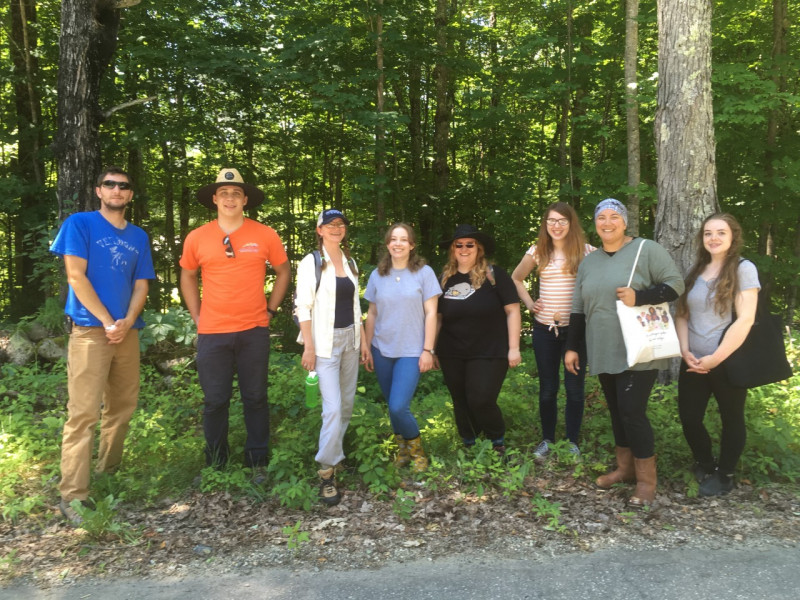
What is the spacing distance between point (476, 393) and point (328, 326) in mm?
1344

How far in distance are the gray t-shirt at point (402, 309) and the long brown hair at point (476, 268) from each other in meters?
0.29

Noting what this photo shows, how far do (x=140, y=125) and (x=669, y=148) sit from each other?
27.9 ft

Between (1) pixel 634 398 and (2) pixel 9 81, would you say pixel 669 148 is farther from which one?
(2) pixel 9 81

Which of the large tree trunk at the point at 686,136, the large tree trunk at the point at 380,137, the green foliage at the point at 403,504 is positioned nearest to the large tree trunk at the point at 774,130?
the large tree trunk at the point at 686,136

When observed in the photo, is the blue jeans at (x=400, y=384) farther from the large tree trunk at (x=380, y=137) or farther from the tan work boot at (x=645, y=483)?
the large tree trunk at (x=380, y=137)

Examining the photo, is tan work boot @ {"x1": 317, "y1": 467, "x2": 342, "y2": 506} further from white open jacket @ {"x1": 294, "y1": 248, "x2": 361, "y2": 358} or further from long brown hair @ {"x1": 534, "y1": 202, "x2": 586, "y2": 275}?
long brown hair @ {"x1": 534, "y1": 202, "x2": 586, "y2": 275}

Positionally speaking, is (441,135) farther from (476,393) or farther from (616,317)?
(616,317)

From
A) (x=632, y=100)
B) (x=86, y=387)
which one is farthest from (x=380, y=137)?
(x=86, y=387)

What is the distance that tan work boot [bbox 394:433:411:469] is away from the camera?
457cm

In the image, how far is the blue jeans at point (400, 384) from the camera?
14.4 ft

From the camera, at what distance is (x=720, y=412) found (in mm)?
4109

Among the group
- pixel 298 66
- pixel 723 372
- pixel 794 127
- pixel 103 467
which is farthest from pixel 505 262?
pixel 103 467

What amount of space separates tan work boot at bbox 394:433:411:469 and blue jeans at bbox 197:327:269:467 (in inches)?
43.2

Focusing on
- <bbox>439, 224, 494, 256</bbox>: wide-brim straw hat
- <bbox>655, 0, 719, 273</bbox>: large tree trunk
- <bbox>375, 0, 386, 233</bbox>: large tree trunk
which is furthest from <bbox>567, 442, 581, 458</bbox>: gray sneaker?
<bbox>375, 0, 386, 233</bbox>: large tree trunk
